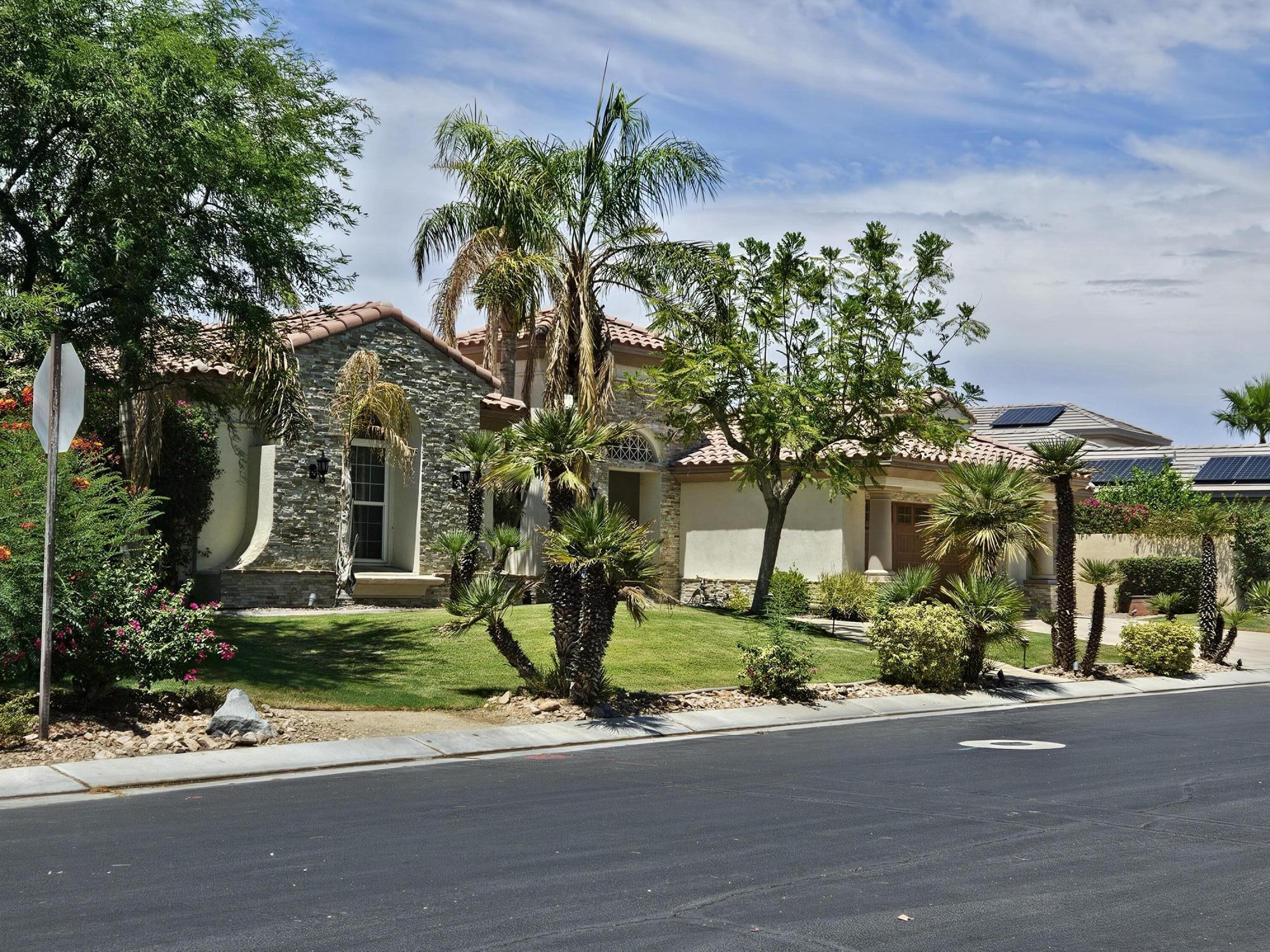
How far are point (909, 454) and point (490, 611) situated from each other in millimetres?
16560

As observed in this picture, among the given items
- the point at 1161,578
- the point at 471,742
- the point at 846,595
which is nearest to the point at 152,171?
the point at 471,742

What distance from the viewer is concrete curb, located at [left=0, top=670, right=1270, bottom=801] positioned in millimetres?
10625

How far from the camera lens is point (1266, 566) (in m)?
31.5

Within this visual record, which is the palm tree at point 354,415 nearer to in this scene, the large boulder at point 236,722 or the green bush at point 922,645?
the green bush at point 922,645

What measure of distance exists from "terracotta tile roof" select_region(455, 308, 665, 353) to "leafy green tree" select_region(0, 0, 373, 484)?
9.53 meters

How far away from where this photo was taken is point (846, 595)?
2717 centimetres

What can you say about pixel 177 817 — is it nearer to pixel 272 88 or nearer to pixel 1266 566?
pixel 272 88

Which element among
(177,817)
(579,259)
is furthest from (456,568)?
(579,259)

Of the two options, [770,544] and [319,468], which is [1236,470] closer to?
[770,544]

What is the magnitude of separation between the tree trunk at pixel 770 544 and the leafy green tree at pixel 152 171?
420 inches

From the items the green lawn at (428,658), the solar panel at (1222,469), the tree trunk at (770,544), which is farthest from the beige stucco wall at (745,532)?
the solar panel at (1222,469)

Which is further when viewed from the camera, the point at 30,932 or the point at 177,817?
the point at 177,817

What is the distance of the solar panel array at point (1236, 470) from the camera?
118 ft

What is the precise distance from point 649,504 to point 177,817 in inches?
863
